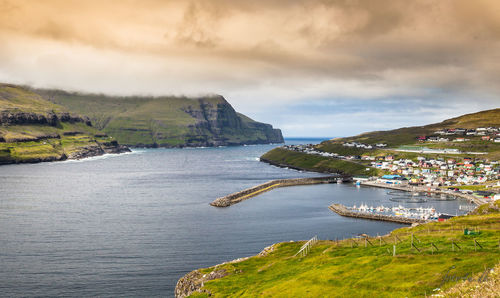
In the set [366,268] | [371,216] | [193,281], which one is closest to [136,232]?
[193,281]

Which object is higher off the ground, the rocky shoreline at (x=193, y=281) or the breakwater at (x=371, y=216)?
the rocky shoreline at (x=193, y=281)

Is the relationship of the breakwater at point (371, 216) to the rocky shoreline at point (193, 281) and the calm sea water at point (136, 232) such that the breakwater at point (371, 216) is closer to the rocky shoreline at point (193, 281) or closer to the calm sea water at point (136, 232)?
the calm sea water at point (136, 232)

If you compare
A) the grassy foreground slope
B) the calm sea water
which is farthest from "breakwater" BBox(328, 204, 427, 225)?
the grassy foreground slope

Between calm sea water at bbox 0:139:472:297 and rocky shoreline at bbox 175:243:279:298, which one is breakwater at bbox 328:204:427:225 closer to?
calm sea water at bbox 0:139:472:297

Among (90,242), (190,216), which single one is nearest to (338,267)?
(90,242)

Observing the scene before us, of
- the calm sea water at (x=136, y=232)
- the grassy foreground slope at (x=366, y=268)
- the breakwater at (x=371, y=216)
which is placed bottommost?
the breakwater at (x=371, y=216)

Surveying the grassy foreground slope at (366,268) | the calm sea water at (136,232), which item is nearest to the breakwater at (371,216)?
the calm sea water at (136,232)

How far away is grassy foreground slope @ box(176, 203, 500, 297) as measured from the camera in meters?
44.9

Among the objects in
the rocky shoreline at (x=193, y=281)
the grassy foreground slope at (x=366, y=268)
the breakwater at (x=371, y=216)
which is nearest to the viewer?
the grassy foreground slope at (x=366, y=268)

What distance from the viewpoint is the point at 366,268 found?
176 ft

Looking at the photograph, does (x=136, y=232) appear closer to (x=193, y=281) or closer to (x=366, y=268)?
(x=193, y=281)

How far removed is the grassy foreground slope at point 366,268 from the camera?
44906 mm

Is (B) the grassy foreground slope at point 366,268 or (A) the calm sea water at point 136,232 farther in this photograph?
(A) the calm sea water at point 136,232

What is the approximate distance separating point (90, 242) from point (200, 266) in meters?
35.7
